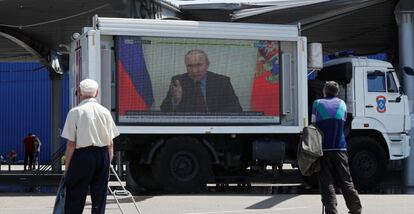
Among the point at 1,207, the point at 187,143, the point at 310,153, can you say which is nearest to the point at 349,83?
the point at 187,143

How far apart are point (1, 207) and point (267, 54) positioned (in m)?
6.50

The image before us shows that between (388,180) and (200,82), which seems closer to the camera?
(200,82)

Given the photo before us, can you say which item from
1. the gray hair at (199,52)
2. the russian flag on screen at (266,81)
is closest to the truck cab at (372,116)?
the russian flag on screen at (266,81)

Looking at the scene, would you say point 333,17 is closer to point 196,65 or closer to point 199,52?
point 199,52

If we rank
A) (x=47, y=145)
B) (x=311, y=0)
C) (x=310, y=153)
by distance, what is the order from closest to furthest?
(x=310, y=153) < (x=311, y=0) < (x=47, y=145)

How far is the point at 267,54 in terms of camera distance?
1405 cm

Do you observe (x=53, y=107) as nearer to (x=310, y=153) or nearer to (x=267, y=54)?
(x=267, y=54)

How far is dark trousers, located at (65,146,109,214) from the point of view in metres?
7.03

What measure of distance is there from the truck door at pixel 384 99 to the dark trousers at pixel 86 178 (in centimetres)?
887

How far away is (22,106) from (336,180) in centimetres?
3027

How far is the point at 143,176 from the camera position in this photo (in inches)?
570

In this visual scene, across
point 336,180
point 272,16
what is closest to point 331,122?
point 336,180

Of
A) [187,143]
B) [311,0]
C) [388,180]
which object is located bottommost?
[388,180]

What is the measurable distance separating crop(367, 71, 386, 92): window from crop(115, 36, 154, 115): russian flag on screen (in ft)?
17.0
